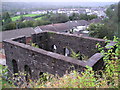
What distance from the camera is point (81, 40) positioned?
30.1 feet

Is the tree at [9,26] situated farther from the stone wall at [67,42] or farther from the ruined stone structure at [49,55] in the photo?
the ruined stone structure at [49,55]

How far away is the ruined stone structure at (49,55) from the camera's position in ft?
18.0

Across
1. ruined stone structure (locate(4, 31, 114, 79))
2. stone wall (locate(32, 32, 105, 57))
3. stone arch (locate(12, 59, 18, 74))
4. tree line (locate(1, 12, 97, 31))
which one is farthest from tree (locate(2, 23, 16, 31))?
stone arch (locate(12, 59, 18, 74))

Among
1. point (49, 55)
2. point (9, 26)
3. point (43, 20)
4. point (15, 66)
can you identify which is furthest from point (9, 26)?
point (49, 55)

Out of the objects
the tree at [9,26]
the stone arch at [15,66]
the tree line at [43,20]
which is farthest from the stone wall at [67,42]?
the tree at [9,26]

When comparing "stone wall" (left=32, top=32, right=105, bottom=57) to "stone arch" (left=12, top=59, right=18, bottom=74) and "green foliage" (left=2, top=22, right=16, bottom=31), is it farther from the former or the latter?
"green foliage" (left=2, top=22, right=16, bottom=31)

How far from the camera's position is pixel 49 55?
5.97 metres

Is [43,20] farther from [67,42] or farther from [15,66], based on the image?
[15,66]

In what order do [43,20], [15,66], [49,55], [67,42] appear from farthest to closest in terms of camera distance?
[43,20] → [67,42] → [15,66] → [49,55]

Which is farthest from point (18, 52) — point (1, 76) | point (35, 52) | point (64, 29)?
point (64, 29)

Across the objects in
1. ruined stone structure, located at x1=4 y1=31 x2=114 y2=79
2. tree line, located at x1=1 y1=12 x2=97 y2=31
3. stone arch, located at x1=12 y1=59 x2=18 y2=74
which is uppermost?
tree line, located at x1=1 y1=12 x2=97 y2=31

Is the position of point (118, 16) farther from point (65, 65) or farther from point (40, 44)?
point (65, 65)

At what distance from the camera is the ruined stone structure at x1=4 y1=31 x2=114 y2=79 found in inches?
216

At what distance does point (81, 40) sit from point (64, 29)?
76.9ft
